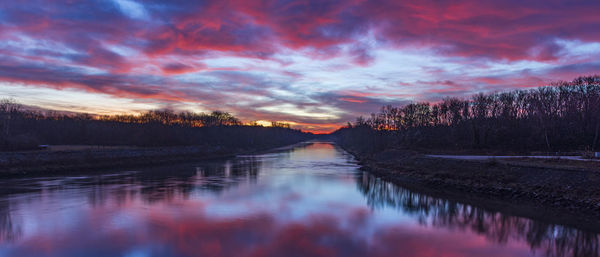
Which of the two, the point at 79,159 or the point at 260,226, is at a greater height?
the point at 79,159

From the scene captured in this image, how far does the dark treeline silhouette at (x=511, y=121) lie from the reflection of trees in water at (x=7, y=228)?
5426 cm

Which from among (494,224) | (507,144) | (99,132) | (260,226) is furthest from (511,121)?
(99,132)

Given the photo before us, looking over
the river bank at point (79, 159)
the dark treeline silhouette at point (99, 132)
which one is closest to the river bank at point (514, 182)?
the river bank at point (79, 159)

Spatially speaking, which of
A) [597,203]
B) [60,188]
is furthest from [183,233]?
[597,203]

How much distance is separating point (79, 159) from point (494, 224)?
51970 millimetres

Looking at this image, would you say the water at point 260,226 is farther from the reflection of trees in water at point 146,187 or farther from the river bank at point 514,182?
the river bank at point 514,182

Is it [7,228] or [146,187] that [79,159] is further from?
[7,228]

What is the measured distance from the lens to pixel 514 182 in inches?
973

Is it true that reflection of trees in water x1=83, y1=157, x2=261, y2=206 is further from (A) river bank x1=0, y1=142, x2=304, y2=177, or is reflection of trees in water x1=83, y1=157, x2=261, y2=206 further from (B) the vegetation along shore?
(B) the vegetation along shore

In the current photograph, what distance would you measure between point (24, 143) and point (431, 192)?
57198mm

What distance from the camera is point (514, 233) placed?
16.5m

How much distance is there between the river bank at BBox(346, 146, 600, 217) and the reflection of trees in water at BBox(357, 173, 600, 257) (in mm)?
3285

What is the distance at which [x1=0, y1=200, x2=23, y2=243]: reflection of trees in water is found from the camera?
1547cm

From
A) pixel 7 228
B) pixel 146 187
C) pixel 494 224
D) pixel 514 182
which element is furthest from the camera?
pixel 146 187
